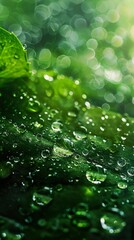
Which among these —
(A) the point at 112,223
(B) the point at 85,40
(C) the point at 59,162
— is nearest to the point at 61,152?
(C) the point at 59,162

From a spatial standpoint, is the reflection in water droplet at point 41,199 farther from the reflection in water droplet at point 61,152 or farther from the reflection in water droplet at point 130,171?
the reflection in water droplet at point 130,171

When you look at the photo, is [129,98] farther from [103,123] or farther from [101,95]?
[103,123]

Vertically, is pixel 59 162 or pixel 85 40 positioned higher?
pixel 59 162

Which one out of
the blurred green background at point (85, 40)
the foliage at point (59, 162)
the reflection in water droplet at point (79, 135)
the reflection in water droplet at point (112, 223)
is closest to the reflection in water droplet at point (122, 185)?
the foliage at point (59, 162)

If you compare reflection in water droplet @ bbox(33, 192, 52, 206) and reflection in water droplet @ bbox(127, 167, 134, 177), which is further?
reflection in water droplet @ bbox(127, 167, 134, 177)

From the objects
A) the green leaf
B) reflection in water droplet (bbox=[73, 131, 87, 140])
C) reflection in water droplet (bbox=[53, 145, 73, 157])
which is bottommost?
reflection in water droplet (bbox=[73, 131, 87, 140])

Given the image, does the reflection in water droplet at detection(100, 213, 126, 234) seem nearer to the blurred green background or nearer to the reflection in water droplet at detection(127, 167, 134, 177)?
the reflection in water droplet at detection(127, 167, 134, 177)

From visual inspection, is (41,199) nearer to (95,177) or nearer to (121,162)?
(95,177)

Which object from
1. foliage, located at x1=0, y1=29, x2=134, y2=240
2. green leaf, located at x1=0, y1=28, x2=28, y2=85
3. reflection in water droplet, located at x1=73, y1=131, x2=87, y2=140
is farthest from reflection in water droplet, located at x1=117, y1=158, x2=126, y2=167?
A: green leaf, located at x1=0, y1=28, x2=28, y2=85
